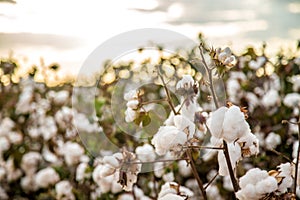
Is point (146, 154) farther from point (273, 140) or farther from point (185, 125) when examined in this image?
point (273, 140)

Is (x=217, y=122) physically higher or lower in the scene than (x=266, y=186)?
higher

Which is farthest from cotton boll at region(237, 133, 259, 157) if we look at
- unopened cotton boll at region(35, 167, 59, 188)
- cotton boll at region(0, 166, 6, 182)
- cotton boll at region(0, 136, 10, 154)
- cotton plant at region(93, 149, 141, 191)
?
cotton boll at region(0, 136, 10, 154)

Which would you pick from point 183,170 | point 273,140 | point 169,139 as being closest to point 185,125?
point 169,139

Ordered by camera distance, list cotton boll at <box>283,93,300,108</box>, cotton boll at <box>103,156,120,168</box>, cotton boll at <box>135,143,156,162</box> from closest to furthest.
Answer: cotton boll at <box>103,156,120,168</box> → cotton boll at <box>135,143,156,162</box> → cotton boll at <box>283,93,300,108</box>

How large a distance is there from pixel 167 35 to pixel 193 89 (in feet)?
0.69

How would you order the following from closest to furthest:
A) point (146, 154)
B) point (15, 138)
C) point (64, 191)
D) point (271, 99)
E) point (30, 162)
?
point (146, 154)
point (64, 191)
point (30, 162)
point (271, 99)
point (15, 138)

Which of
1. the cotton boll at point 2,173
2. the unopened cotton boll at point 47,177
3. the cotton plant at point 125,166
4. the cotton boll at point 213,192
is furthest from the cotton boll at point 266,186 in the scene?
the cotton boll at point 2,173

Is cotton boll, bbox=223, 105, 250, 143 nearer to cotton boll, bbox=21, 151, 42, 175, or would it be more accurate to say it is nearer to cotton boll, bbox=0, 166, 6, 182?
cotton boll, bbox=21, 151, 42, 175

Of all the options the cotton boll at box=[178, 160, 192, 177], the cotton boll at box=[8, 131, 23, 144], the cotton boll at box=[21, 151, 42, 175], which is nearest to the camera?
the cotton boll at box=[178, 160, 192, 177]

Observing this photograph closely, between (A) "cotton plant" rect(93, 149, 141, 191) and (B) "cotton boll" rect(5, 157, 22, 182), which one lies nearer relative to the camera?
(A) "cotton plant" rect(93, 149, 141, 191)

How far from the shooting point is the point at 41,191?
3.21 meters

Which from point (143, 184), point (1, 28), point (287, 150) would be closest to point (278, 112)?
point (287, 150)

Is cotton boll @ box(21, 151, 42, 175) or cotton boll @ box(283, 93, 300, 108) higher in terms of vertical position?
cotton boll @ box(283, 93, 300, 108)

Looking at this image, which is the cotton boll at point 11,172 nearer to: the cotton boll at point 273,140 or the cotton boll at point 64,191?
the cotton boll at point 64,191
